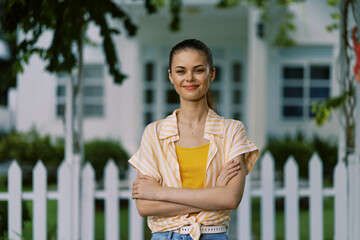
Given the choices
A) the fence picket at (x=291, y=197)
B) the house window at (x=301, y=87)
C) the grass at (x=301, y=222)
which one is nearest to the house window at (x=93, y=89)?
the house window at (x=301, y=87)

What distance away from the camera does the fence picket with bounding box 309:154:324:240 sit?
3.34m

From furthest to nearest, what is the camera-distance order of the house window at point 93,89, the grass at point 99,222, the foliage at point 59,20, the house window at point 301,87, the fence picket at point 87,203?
the house window at point 93,89, the house window at point 301,87, the grass at point 99,222, the fence picket at point 87,203, the foliage at point 59,20

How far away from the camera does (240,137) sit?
60.0 inches

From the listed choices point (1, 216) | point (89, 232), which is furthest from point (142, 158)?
point (1, 216)

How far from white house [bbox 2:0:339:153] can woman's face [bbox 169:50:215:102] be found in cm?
689

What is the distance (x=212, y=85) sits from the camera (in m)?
8.68

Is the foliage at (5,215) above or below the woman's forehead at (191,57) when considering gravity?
below

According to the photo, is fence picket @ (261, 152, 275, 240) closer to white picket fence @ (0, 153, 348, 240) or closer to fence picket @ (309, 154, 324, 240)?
white picket fence @ (0, 153, 348, 240)

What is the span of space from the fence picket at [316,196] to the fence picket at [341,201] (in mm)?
122

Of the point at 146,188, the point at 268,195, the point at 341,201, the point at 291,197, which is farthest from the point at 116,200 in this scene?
the point at 146,188

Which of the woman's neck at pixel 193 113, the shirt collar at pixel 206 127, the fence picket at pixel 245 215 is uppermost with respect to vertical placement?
the woman's neck at pixel 193 113

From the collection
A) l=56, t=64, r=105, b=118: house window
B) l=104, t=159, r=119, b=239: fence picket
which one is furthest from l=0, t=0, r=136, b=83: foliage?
l=56, t=64, r=105, b=118: house window

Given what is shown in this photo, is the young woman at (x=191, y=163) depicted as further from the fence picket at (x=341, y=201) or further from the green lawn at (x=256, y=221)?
the green lawn at (x=256, y=221)

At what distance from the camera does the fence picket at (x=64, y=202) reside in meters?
3.29
